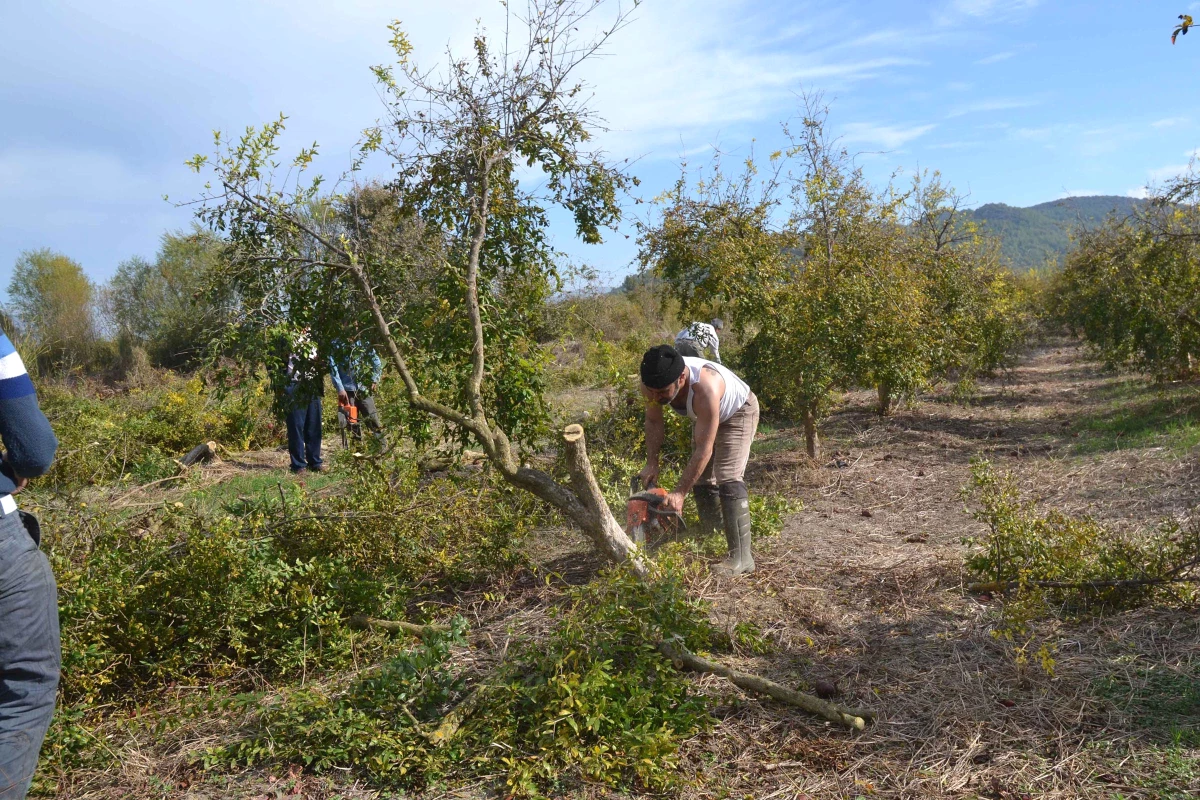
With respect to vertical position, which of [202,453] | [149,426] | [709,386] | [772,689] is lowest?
[772,689]

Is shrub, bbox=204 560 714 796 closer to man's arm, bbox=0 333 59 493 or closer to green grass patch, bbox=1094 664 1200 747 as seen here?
man's arm, bbox=0 333 59 493

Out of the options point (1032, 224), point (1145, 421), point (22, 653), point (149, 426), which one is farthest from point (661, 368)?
point (1032, 224)

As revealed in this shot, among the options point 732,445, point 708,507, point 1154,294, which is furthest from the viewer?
point 1154,294

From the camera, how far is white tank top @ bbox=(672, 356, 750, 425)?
449cm

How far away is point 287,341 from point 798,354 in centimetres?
473

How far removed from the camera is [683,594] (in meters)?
3.75

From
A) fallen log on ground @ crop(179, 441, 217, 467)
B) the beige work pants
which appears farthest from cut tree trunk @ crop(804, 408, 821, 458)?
fallen log on ground @ crop(179, 441, 217, 467)

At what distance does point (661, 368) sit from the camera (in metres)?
4.24

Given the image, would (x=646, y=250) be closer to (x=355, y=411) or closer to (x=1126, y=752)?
(x=355, y=411)

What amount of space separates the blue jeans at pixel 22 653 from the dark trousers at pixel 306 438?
19.4 feet

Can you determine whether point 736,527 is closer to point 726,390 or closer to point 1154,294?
point 726,390

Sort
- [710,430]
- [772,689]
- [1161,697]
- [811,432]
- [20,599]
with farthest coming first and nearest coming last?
[811,432] < [710,430] < [772,689] < [1161,697] < [20,599]

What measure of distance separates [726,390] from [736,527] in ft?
2.53

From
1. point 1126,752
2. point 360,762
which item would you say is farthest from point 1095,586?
point 360,762
